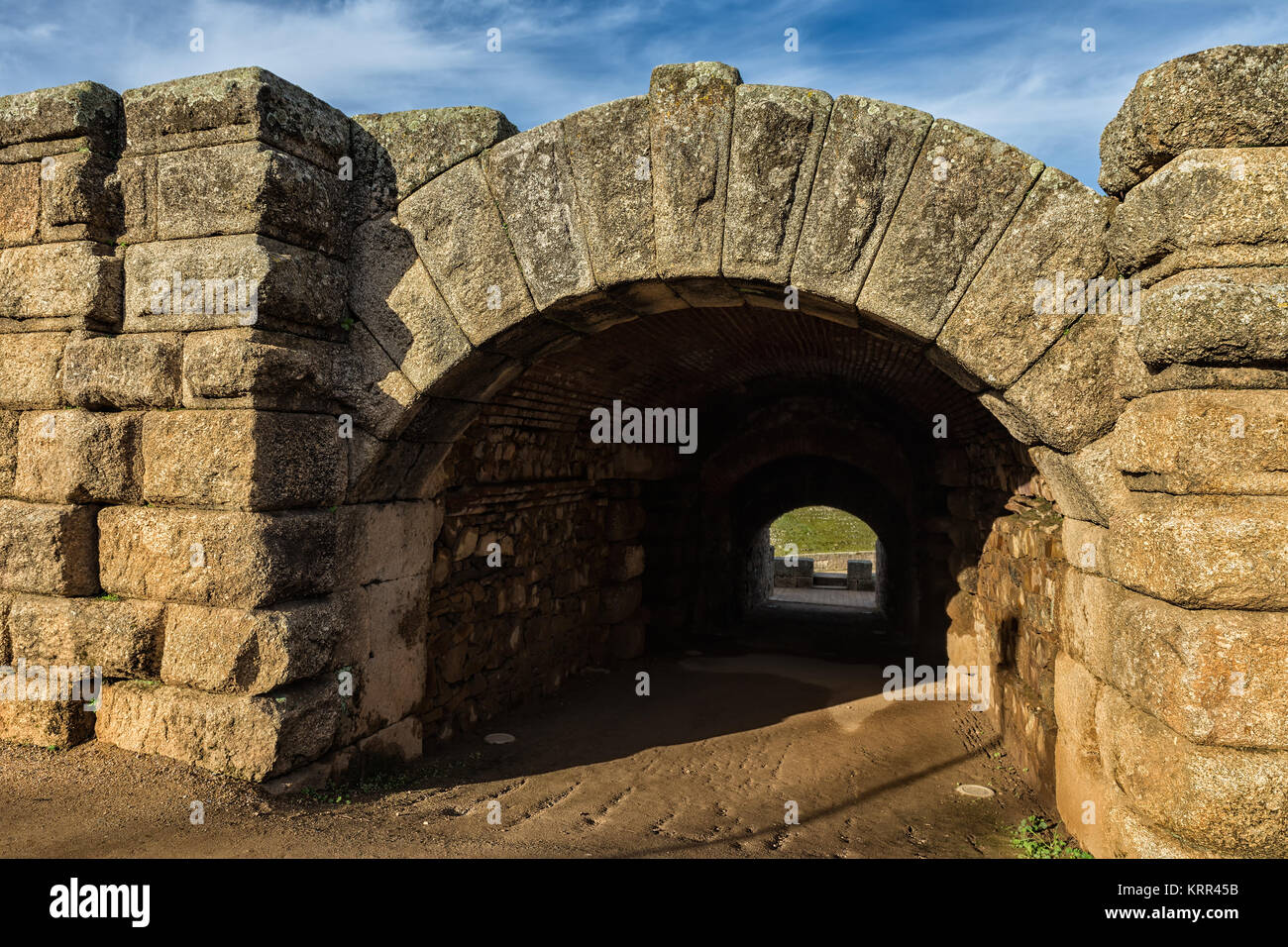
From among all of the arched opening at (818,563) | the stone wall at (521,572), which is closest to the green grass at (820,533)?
the arched opening at (818,563)

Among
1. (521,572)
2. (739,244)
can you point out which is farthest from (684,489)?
(739,244)

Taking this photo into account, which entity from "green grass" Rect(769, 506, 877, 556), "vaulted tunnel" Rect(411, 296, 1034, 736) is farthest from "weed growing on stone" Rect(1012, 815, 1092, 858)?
"green grass" Rect(769, 506, 877, 556)

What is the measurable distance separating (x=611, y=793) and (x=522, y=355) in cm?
222

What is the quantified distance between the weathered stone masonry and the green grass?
669 inches

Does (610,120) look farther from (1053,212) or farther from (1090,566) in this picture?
(1090,566)

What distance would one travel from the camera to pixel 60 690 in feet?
11.2

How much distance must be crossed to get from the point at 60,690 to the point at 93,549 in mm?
606

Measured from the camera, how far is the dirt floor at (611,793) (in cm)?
290

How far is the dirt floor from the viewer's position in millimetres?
2900

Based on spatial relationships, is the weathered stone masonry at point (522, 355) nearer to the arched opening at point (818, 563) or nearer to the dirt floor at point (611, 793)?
the dirt floor at point (611, 793)

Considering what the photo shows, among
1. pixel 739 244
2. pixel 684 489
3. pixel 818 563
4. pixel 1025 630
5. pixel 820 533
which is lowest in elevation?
pixel 818 563

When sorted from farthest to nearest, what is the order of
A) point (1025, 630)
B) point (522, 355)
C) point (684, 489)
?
1. point (684, 489)
2. point (1025, 630)
3. point (522, 355)

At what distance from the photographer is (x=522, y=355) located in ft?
12.8

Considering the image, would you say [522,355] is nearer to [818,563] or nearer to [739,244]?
[739,244]
